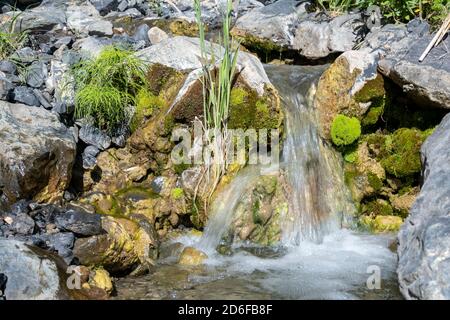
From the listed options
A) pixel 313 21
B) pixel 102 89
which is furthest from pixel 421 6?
pixel 102 89

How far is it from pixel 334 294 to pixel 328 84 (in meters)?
3.20

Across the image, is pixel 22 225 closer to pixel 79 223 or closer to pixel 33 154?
pixel 79 223

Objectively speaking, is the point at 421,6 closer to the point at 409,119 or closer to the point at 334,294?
the point at 409,119

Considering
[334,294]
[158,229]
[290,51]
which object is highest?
[290,51]

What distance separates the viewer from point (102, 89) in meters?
7.17

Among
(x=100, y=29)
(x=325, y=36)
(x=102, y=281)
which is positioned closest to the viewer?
(x=102, y=281)

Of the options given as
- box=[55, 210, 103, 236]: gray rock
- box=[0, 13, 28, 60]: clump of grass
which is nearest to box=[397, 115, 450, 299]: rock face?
box=[55, 210, 103, 236]: gray rock

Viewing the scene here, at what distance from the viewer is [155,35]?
9.34 meters

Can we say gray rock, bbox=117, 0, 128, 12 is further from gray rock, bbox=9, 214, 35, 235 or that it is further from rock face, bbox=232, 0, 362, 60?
gray rock, bbox=9, 214, 35, 235

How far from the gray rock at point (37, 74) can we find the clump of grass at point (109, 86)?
0.39 meters

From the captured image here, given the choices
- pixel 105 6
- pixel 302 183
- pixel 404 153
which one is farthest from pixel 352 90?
pixel 105 6

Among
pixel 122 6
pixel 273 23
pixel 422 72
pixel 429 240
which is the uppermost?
pixel 422 72

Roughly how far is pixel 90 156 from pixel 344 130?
3.24m

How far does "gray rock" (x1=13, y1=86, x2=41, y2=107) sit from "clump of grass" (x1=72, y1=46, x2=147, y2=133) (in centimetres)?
Result: 50
